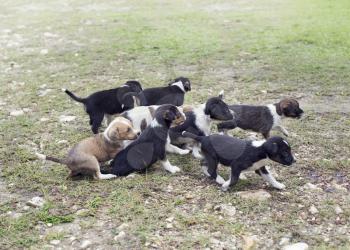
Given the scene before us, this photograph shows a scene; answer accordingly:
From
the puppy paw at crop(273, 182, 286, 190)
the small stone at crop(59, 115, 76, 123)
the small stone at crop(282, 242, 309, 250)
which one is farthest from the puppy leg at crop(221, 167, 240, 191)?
the small stone at crop(59, 115, 76, 123)

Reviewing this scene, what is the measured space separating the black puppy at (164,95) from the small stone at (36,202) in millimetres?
3025

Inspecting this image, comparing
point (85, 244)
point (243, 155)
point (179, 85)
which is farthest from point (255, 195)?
point (179, 85)

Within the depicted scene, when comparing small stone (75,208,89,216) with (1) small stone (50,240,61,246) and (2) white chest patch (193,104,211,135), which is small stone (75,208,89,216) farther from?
(2) white chest patch (193,104,211,135)

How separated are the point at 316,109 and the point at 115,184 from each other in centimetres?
439

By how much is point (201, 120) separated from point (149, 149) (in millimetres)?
1139

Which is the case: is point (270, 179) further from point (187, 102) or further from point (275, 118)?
point (187, 102)

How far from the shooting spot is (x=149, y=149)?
6855 millimetres

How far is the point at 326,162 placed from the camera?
275 inches

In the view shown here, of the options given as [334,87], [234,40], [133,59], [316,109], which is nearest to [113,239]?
[316,109]

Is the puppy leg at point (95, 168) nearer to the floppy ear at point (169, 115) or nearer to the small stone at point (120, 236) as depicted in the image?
the floppy ear at point (169, 115)

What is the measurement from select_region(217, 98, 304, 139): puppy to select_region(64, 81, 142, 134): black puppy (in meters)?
1.72

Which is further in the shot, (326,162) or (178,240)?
(326,162)

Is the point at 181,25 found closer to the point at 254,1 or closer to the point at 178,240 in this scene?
the point at 254,1

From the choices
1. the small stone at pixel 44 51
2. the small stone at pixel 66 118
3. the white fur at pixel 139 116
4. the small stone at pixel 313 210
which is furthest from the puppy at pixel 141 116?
the small stone at pixel 44 51
